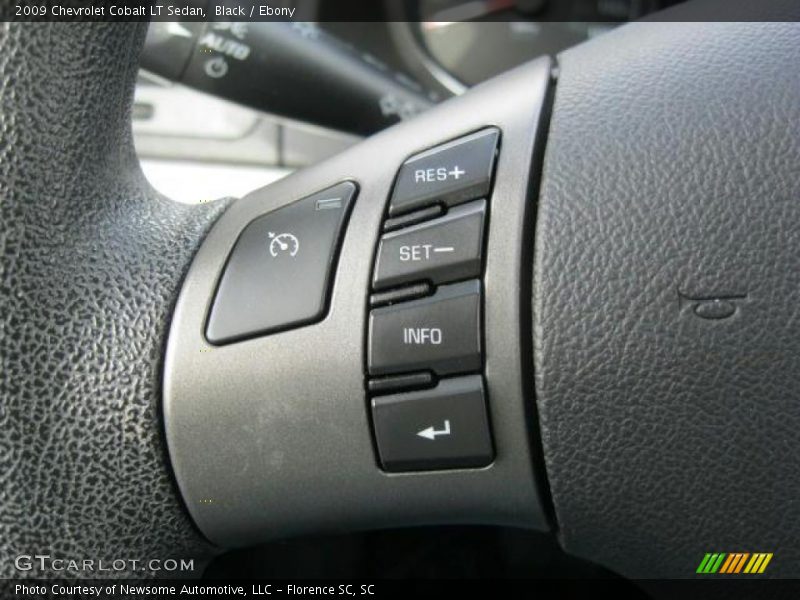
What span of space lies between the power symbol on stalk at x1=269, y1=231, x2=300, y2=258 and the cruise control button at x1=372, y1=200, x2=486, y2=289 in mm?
52

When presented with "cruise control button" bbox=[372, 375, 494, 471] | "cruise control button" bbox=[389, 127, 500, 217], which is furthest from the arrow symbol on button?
"cruise control button" bbox=[389, 127, 500, 217]

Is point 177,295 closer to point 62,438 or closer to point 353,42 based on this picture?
point 62,438

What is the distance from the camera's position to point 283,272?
1.73 feet

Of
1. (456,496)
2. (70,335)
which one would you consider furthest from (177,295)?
(456,496)

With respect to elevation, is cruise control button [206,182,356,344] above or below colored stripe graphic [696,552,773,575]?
above

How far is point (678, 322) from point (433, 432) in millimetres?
124

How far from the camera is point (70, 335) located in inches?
20.1

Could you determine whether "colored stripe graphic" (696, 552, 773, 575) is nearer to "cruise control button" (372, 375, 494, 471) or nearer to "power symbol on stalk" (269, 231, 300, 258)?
"cruise control button" (372, 375, 494, 471)

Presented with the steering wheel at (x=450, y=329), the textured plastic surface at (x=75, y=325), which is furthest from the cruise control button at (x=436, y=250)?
the textured plastic surface at (x=75, y=325)

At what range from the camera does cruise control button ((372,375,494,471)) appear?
1.58ft

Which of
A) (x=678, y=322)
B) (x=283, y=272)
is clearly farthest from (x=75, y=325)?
(x=678, y=322)

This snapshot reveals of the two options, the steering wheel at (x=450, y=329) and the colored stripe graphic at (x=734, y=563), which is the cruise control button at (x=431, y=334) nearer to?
the steering wheel at (x=450, y=329)

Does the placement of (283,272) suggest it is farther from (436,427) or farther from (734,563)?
(734,563)

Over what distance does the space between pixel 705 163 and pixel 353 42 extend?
1032 mm
